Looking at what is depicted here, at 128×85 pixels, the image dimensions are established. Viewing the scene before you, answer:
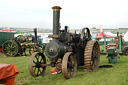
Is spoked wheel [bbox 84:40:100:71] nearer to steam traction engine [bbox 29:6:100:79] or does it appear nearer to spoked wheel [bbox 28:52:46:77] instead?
steam traction engine [bbox 29:6:100:79]

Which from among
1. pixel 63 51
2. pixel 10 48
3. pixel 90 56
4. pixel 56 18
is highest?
pixel 56 18

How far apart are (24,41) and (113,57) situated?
318 inches

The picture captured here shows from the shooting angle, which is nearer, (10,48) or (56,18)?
(56,18)

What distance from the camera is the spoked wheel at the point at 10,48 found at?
1248cm

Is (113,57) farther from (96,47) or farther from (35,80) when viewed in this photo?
(35,80)

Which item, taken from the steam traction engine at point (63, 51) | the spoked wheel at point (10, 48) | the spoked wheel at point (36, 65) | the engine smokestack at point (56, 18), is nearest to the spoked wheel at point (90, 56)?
the steam traction engine at point (63, 51)

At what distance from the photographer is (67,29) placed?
602 centimetres

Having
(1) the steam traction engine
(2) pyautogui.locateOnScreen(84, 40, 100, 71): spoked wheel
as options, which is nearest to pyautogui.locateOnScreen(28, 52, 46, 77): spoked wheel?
(1) the steam traction engine

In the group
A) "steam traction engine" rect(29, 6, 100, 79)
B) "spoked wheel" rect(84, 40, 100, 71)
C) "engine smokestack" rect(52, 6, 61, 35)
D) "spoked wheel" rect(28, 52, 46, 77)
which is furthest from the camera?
"spoked wheel" rect(84, 40, 100, 71)

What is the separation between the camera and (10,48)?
12477 millimetres

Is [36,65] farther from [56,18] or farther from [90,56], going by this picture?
[90,56]

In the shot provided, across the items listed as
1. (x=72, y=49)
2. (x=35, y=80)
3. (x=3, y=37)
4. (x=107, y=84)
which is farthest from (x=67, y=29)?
(x=3, y=37)

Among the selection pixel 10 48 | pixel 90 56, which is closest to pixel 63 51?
pixel 90 56

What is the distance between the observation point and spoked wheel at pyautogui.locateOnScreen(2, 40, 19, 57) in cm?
1248
